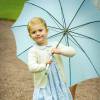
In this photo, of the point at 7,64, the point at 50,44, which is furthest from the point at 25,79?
the point at 50,44

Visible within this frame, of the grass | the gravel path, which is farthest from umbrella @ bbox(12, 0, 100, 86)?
the grass

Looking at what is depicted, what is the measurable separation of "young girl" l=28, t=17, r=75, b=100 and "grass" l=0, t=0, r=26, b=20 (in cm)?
738

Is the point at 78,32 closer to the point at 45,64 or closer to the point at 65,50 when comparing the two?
the point at 65,50

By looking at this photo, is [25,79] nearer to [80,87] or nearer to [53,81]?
[80,87]

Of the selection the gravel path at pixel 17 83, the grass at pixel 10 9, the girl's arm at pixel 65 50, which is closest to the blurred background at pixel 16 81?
the gravel path at pixel 17 83

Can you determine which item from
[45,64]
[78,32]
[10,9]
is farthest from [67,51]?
[10,9]

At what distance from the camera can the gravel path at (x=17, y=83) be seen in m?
6.23

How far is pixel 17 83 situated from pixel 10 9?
592 cm

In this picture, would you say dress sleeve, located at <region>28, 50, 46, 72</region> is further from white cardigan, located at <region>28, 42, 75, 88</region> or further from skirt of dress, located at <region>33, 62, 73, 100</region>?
skirt of dress, located at <region>33, 62, 73, 100</region>

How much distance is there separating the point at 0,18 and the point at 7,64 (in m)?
4.03

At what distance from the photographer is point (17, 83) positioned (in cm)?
676

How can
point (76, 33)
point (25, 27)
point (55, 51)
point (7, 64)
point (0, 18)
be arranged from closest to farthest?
point (55, 51) < point (76, 33) < point (25, 27) < point (7, 64) < point (0, 18)

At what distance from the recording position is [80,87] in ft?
22.2

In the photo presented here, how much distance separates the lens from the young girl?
13.0 ft
